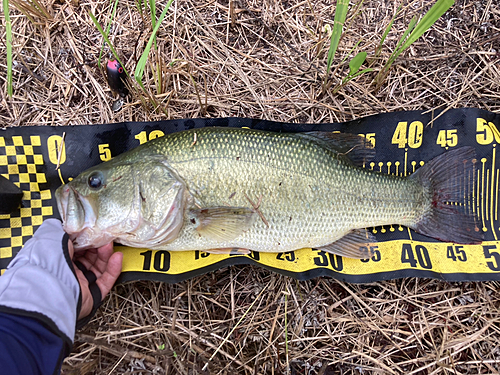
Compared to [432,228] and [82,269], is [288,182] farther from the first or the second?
[82,269]

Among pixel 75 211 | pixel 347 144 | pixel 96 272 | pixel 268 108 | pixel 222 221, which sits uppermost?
pixel 268 108

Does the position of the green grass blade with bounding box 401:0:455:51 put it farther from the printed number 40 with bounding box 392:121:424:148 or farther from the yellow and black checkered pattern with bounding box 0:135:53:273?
the yellow and black checkered pattern with bounding box 0:135:53:273

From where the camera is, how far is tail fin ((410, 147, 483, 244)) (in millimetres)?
2650

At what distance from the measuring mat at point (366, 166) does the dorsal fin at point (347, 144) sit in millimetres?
193

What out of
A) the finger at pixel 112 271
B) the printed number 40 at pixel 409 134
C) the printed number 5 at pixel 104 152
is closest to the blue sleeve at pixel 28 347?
the finger at pixel 112 271

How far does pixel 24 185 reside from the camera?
8.75 feet

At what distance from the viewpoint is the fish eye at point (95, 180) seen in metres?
2.30

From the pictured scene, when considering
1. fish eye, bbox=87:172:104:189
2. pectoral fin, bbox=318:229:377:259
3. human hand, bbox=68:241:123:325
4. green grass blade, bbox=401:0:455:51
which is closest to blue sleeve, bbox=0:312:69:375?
human hand, bbox=68:241:123:325

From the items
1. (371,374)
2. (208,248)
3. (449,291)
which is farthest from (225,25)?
(371,374)

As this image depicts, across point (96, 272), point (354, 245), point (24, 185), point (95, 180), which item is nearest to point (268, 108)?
point (354, 245)

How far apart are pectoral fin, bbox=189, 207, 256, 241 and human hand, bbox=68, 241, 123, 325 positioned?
0.81 meters

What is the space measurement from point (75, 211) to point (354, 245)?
7.69ft

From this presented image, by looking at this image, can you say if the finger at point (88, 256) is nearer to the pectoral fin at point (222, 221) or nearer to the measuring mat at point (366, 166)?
the measuring mat at point (366, 166)

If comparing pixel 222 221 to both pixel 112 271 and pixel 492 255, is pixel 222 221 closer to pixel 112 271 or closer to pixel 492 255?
pixel 112 271
